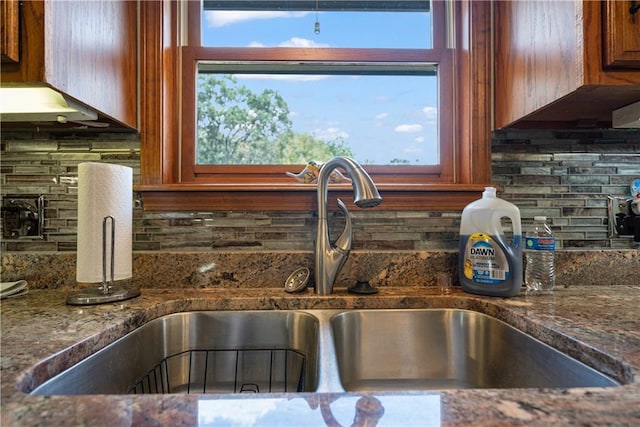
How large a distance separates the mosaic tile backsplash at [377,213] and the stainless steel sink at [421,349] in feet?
0.83

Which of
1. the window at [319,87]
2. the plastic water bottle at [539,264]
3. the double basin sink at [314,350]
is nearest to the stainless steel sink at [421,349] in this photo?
the double basin sink at [314,350]

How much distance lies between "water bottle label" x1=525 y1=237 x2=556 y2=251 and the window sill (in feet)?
0.65

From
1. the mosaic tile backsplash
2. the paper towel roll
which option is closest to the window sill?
the mosaic tile backsplash

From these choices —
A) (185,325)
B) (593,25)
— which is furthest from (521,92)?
(185,325)

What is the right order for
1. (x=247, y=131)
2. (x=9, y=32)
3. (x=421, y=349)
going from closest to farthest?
(x=9, y=32)
(x=421, y=349)
(x=247, y=131)

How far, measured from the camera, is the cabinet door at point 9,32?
668 mm

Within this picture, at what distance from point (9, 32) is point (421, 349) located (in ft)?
3.60

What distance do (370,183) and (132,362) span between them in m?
0.65

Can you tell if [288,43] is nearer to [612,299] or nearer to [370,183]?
[370,183]

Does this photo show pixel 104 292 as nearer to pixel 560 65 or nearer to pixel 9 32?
pixel 9 32

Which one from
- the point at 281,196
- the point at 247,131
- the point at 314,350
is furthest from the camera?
the point at 247,131

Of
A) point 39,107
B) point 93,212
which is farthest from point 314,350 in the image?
point 39,107

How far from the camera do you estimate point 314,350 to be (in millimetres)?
784

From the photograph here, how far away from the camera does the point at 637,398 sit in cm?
41
